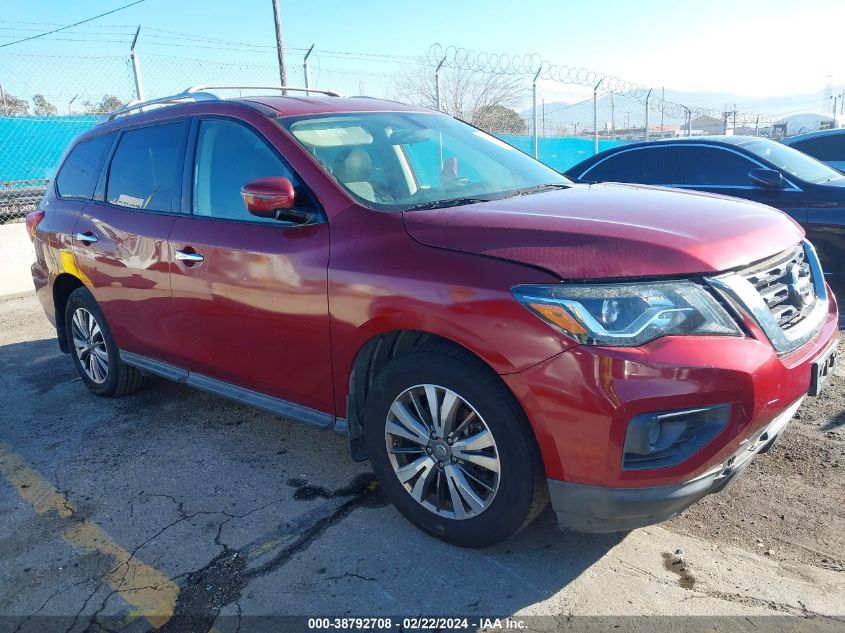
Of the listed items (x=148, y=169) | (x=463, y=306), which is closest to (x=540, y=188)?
(x=463, y=306)

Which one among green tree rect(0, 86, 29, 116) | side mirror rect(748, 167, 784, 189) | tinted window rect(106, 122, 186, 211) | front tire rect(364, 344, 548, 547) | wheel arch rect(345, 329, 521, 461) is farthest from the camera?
green tree rect(0, 86, 29, 116)

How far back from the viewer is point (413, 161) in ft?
11.7

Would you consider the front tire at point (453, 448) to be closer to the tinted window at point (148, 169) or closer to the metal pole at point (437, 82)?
the tinted window at point (148, 169)

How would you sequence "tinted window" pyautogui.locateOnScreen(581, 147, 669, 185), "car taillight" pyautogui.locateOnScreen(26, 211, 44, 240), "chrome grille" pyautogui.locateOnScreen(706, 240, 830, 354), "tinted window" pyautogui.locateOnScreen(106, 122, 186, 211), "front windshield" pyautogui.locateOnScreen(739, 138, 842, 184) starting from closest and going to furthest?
"chrome grille" pyautogui.locateOnScreen(706, 240, 830, 354), "tinted window" pyautogui.locateOnScreen(106, 122, 186, 211), "car taillight" pyautogui.locateOnScreen(26, 211, 44, 240), "front windshield" pyautogui.locateOnScreen(739, 138, 842, 184), "tinted window" pyautogui.locateOnScreen(581, 147, 669, 185)

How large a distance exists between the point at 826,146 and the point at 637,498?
31.2ft

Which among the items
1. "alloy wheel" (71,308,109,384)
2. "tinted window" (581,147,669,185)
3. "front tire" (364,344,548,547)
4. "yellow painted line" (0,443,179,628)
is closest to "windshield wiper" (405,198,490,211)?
"front tire" (364,344,548,547)

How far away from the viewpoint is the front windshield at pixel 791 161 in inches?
254

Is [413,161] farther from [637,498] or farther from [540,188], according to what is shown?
[637,498]

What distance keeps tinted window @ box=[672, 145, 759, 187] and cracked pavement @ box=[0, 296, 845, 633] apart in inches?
162

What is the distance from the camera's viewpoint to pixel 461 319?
8.14 ft

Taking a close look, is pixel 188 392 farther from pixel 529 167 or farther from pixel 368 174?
pixel 529 167

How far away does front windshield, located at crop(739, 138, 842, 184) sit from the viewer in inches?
254

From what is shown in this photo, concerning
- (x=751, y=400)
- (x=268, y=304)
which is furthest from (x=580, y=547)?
(x=268, y=304)

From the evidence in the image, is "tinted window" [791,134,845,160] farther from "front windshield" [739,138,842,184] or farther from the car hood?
the car hood
